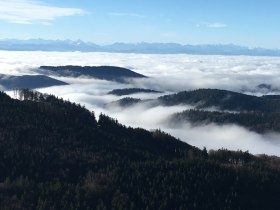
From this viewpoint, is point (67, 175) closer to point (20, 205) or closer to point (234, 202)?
point (20, 205)

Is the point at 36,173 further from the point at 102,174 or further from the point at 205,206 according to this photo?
the point at 205,206

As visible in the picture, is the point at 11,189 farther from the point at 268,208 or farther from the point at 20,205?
the point at 268,208

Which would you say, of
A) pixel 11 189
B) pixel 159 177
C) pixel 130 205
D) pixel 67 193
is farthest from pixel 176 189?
pixel 11 189

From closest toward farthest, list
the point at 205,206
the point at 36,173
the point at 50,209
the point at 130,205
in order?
1. the point at 50,209
2. the point at 130,205
3. the point at 205,206
4. the point at 36,173

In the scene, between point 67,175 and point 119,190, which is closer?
point 119,190

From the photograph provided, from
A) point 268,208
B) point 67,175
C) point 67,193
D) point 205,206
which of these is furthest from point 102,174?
point 268,208

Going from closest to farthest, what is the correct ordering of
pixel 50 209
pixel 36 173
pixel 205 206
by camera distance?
pixel 50 209 → pixel 205 206 → pixel 36 173

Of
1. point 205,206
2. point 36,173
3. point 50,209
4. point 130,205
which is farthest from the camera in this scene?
point 36,173

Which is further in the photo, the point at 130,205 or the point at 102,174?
the point at 102,174

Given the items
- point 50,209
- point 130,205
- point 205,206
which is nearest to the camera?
point 50,209
